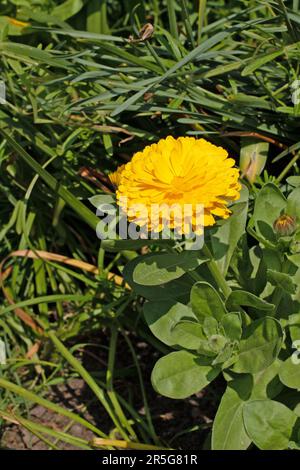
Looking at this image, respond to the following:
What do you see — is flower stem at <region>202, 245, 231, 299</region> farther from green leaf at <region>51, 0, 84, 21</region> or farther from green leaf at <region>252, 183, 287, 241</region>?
green leaf at <region>51, 0, 84, 21</region>

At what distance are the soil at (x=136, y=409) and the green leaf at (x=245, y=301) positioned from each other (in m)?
0.38

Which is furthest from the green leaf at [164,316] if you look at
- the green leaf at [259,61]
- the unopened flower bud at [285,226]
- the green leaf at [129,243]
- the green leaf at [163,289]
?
the green leaf at [259,61]

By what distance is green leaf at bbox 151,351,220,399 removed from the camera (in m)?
1.19

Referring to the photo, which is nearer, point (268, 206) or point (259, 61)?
point (268, 206)

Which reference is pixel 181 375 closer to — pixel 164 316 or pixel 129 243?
pixel 164 316

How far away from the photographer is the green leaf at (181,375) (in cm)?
119

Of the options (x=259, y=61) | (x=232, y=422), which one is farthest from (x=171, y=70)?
(x=232, y=422)

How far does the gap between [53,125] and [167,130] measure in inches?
10.1

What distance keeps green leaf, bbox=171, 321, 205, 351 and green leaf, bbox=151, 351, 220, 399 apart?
22 millimetres

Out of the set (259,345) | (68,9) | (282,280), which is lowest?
(259,345)

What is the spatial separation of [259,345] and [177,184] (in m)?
0.32

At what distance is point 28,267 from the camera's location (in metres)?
1.77

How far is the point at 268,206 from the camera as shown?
4.06 ft

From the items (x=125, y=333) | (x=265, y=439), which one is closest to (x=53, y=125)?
(x=125, y=333)
